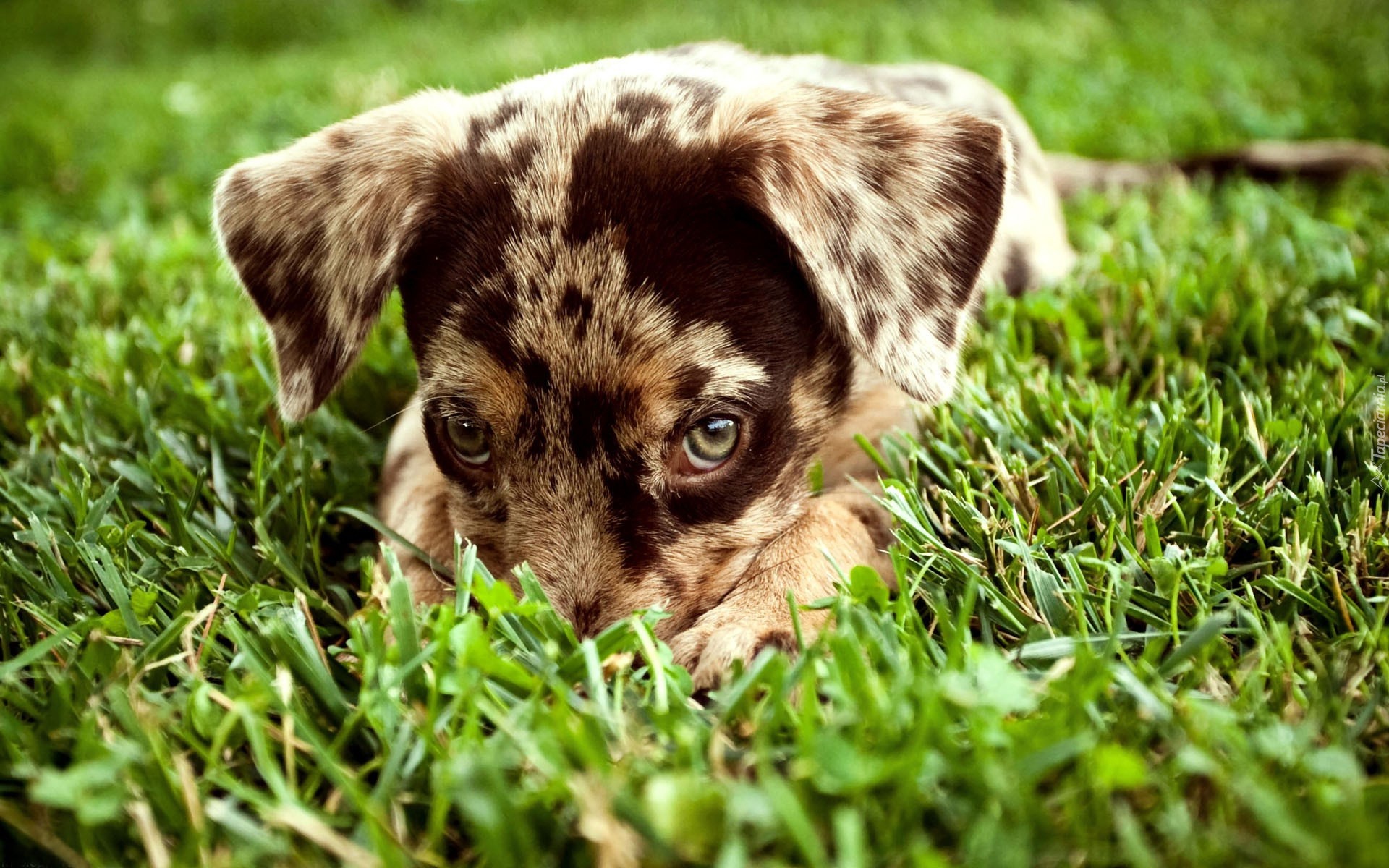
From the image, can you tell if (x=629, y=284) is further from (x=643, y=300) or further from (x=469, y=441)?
(x=469, y=441)

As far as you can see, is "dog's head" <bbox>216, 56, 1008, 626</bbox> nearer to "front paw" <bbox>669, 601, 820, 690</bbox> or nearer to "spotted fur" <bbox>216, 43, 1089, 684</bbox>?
"spotted fur" <bbox>216, 43, 1089, 684</bbox>

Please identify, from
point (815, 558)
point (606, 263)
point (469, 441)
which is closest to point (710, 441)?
point (815, 558)

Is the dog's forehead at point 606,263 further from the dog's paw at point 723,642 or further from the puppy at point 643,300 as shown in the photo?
the dog's paw at point 723,642

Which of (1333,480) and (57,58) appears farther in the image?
(57,58)

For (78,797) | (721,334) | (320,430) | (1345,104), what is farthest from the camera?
(1345,104)

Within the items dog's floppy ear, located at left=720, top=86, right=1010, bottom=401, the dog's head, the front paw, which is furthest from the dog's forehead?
the front paw

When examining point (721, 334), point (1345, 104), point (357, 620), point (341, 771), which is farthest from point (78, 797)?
point (1345, 104)

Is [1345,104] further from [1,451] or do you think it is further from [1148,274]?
[1,451]
